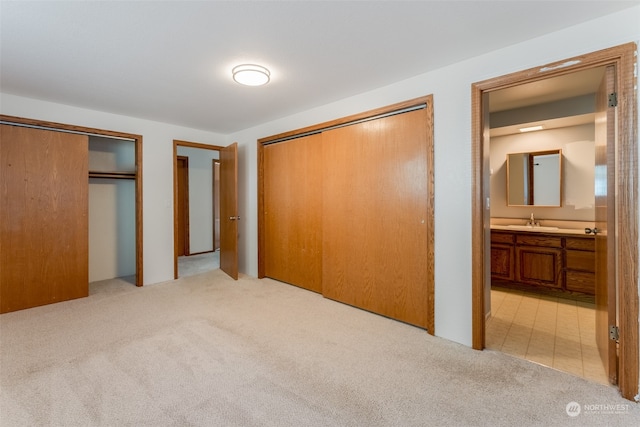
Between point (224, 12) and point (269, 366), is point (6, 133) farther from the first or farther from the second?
point (269, 366)

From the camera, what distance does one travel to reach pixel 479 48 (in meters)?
2.17

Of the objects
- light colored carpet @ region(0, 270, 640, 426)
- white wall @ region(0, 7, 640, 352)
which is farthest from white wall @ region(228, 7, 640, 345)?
light colored carpet @ region(0, 270, 640, 426)

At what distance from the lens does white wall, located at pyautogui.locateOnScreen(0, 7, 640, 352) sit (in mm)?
1903

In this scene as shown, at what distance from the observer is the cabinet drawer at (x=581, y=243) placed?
10.9 ft

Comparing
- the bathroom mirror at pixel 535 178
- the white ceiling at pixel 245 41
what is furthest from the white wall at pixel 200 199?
the bathroom mirror at pixel 535 178

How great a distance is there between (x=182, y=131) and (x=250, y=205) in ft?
4.93

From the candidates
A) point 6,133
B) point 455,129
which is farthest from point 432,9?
point 6,133

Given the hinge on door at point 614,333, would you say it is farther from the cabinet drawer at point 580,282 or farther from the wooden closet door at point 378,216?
the cabinet drawer at point 580,282

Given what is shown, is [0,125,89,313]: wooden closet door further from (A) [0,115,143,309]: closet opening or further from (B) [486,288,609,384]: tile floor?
(B) [486,288,609,384]: tile floor

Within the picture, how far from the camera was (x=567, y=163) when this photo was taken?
12.6 feet

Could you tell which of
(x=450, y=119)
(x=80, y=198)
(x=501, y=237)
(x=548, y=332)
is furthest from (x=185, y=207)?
(x=548, y=332)

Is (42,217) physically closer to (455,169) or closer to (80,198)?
(80,198)

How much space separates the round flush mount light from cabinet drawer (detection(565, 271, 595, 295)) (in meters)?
4.01

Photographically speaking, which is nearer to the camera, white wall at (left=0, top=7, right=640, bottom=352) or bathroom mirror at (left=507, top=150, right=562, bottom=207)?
white wall at (left=0, top=7, right=640, bottom=352)
